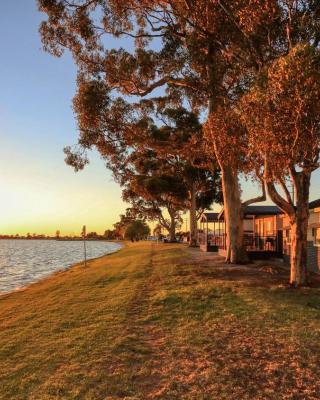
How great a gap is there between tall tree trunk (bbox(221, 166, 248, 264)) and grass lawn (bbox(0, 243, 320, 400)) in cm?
753

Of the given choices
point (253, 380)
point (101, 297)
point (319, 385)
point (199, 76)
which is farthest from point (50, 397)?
A: point (199, 76)

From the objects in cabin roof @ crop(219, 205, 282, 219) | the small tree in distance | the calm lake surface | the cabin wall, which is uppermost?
the small tree in distance

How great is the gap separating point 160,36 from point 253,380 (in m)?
18.3

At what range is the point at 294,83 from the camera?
10.2 m

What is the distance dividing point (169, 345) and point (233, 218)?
1441 centimetres

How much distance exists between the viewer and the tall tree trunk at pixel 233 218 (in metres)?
21.5

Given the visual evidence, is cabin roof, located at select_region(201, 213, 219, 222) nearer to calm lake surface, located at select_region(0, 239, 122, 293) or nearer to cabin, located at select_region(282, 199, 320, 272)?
calm lake surface, located at select_region(0, 239, 122, 293)

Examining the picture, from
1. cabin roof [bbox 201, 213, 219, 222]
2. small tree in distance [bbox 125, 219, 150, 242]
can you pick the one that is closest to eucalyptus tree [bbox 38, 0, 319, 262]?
cabin roof [bbox 201, 213, 219, 222]

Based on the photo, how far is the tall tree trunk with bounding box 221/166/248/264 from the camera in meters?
21.5

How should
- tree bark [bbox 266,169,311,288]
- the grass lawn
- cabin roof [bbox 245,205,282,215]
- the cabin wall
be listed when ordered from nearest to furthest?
the grass lawn, tree bark [bbox 266,169,311,288], the cabin wall, cabin roof [bbox 245,205,282,215]

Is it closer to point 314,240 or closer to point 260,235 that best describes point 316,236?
point 314,240

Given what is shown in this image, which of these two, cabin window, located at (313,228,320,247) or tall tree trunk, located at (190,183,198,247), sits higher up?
tall tree trunk, located at (190,183,198,247)

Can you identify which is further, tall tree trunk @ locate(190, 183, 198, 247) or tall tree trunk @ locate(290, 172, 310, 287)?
tall tree trunk @ locate(190, 183, 198, 247)

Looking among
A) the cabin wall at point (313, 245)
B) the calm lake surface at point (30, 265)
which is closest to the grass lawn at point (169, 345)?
the cabin wall at point (313, 245)
